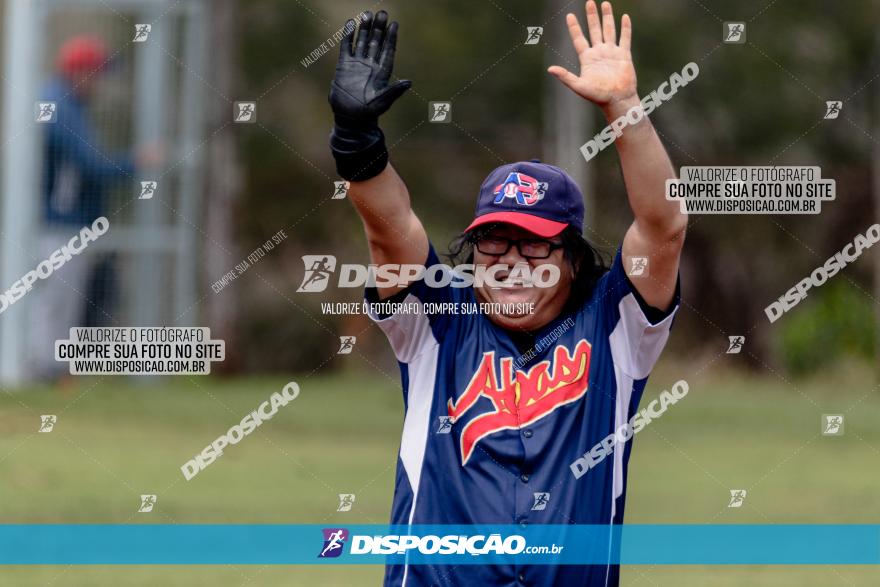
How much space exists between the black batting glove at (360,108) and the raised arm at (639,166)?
0.58 meters

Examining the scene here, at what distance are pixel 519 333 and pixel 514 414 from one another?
317 mm

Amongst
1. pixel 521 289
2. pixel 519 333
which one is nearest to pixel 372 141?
pixel 521 289

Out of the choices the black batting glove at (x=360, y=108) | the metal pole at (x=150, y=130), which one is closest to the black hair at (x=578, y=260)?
the black batting glove at (x=360, y=108)

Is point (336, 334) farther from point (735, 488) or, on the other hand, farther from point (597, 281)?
point (597, 281)

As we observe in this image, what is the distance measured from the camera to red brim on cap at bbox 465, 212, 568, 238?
17.1 feet

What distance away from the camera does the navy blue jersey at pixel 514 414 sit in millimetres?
5008

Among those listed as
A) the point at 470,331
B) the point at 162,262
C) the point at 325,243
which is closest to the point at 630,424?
the point at 470,331

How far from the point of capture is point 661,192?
16.5 ft

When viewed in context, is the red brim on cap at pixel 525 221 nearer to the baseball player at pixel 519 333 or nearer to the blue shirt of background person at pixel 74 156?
Result: the baseball player at pixel 519 333

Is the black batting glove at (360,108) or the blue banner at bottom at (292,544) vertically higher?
the black batting glove at (360,108)

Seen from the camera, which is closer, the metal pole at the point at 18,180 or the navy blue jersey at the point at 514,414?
the navy blue jersey at the point at 514,414

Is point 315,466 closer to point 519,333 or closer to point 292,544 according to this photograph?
point 292,544

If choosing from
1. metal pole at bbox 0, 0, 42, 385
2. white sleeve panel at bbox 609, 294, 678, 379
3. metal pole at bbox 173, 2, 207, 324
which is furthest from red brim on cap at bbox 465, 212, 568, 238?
metal pole at bbox 173, 2, 207, 324

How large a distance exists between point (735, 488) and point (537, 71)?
19.1m
